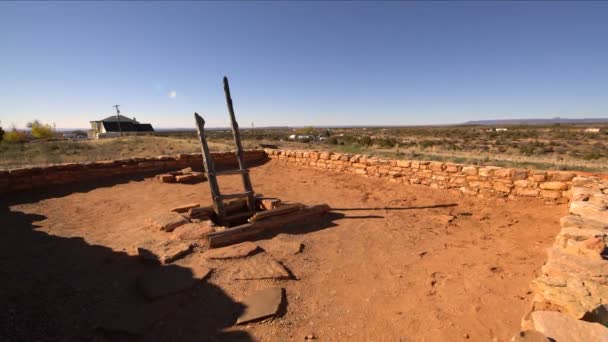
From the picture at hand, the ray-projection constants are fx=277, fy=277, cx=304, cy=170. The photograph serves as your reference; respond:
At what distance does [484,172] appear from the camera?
257 inches

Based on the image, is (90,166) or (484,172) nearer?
(484,172)

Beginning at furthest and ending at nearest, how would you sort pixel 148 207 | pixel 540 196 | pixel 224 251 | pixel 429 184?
1. pixel 429 184
2. pixel 148 207
3. pixel 540 196
4. pixel 224 251

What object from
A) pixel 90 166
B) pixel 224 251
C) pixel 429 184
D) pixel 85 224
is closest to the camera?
pixel 224 251

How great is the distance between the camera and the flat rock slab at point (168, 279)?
310 cm

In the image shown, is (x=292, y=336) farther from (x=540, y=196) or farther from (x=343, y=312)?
(x=540, y=196)

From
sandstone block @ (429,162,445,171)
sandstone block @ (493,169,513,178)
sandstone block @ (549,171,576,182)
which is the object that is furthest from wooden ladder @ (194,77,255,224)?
sandstone block @ (549,171,576,182)

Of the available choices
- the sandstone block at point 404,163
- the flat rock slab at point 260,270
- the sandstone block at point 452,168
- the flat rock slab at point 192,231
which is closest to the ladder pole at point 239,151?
the flat rock slab at point 192,231

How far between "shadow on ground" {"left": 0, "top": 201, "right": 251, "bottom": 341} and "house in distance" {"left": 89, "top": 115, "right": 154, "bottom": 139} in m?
49.8

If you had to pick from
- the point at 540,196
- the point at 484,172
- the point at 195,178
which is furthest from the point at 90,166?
the point at 540,196

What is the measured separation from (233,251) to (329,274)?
141cm

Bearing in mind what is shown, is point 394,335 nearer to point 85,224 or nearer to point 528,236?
point 528,236

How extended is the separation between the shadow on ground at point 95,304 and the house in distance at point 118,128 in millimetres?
49764

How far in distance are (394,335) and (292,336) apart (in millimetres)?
953

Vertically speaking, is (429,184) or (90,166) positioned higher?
(90,166)
